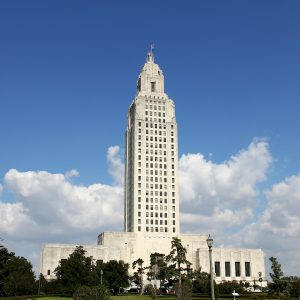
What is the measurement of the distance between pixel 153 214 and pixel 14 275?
6163 centimetres

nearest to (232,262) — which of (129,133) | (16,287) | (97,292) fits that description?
(129,133)

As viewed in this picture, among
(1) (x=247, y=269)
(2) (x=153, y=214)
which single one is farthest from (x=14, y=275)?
(1) (x=247, y=269)

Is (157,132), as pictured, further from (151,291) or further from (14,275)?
(14,275)

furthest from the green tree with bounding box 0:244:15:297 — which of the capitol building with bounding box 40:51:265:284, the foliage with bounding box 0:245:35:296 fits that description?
the capitol building with bounding box 40:51:265:284

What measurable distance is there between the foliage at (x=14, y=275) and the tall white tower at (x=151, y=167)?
4817 cm

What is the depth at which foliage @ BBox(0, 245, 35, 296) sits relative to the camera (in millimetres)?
84312

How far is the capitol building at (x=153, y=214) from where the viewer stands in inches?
5472

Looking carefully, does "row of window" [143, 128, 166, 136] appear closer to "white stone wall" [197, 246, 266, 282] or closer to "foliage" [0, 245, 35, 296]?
"white stone wall" [197, 246, 266, 282]

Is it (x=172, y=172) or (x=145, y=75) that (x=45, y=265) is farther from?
(x=145, y=75)

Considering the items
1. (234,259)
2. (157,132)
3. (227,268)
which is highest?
(157,132)

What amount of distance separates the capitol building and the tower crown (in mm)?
2333

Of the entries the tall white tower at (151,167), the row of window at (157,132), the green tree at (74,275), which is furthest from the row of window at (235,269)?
the green tree at (74,275)

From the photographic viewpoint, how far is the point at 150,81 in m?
160

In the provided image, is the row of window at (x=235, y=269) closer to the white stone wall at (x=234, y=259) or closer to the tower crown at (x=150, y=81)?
the white stone wall at (x=234, y=259)
